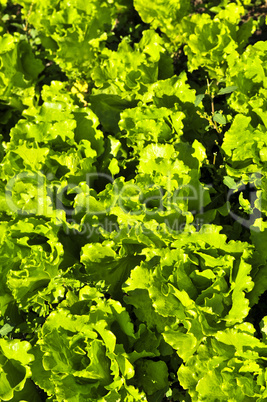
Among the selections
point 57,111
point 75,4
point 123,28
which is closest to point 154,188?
point 57,111

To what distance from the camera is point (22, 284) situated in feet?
8.99

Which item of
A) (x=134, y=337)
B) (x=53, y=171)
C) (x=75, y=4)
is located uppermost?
(x=75, y=4)

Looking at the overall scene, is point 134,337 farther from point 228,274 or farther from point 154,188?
point 154,188

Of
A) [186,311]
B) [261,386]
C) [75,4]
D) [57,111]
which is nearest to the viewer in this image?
[261,386]

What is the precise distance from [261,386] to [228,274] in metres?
0.62

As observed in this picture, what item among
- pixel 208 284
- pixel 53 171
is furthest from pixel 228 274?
pixel 53 171

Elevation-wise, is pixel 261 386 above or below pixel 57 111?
below

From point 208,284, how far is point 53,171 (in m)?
1.40

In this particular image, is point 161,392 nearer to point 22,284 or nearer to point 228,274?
point 228,274

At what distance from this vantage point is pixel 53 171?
10.3 ft

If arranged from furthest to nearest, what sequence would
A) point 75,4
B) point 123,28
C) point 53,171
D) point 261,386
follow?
point 123,28 → point 75,4 → point 53,171 → point 261,386

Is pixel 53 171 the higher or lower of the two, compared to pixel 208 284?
higher

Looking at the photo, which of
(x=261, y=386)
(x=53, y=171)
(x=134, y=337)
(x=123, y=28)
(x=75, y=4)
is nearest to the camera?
(x=261, y=386)

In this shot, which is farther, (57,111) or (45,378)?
(57,111)
